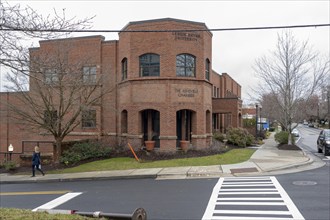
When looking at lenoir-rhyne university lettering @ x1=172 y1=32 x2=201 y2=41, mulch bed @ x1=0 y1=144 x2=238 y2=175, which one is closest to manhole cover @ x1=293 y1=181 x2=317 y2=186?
mulch bed @ x1=0 y1=144 x2=238 y2=175

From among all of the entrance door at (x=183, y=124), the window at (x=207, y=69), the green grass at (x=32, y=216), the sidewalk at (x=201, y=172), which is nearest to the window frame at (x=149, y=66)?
the entrance door at (x=183, y=124)

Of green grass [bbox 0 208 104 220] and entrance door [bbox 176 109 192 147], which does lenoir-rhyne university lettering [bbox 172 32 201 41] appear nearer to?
entrance door [bbox 176 109 192 147]

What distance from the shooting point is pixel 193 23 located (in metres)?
23.4

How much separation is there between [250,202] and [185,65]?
47.5 feet

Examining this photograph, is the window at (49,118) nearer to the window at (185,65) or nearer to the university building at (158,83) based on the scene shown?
the university building at (158,83)

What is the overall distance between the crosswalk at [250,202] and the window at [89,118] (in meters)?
12.2

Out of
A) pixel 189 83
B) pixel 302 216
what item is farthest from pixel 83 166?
pixel 302 216

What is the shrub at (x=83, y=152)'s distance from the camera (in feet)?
72.5

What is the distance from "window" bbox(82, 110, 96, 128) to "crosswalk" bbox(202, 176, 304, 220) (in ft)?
40.1

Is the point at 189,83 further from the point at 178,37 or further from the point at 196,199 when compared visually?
the point at 196,199

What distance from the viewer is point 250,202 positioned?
1005 cm

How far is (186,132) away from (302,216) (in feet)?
53.7

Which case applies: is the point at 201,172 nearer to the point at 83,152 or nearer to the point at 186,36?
the point at 83,152

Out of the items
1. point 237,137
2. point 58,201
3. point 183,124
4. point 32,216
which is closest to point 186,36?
point 183,124
